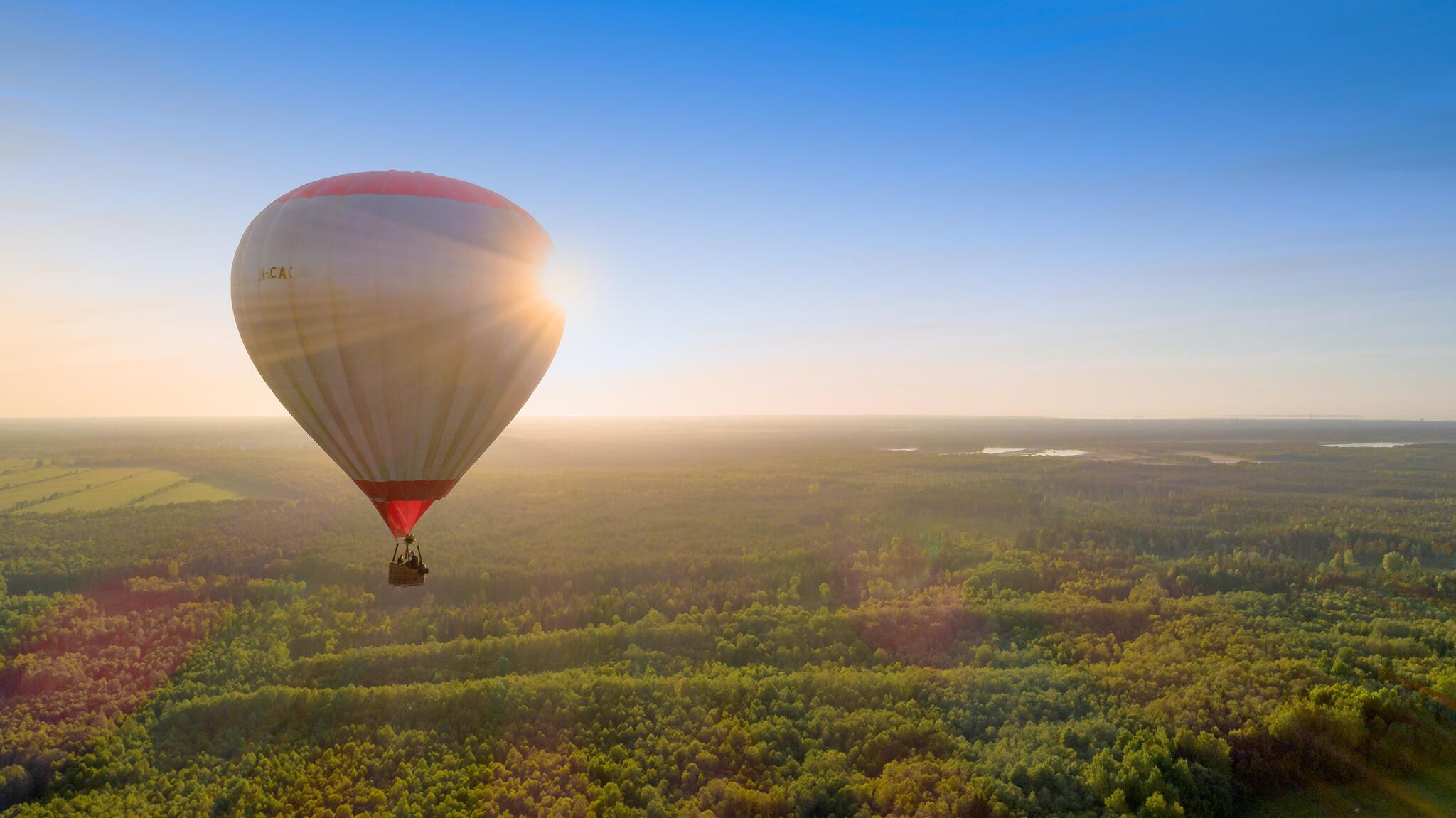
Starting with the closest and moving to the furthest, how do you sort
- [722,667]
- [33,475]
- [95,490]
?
[722,667], [95,490], [33,475]

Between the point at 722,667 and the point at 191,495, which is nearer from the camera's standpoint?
the point at 722,667

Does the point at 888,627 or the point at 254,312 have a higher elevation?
the point at 254,312

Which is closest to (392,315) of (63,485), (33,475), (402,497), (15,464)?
(402,497)

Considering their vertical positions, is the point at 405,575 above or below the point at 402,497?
below

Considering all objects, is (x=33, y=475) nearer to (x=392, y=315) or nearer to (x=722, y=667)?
(x=722, y=667)

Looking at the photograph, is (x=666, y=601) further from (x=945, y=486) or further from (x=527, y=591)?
(x=945, y=486)

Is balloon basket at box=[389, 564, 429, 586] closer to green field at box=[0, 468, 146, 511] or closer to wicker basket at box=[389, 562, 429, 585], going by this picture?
wicker basket at box=[389, 562, 429, 585]

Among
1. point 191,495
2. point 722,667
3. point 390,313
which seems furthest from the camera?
point 191,495

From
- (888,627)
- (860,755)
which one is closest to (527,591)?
(888,627)

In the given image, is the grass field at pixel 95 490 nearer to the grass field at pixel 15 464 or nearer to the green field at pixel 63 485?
the green field at pixel 63 485
